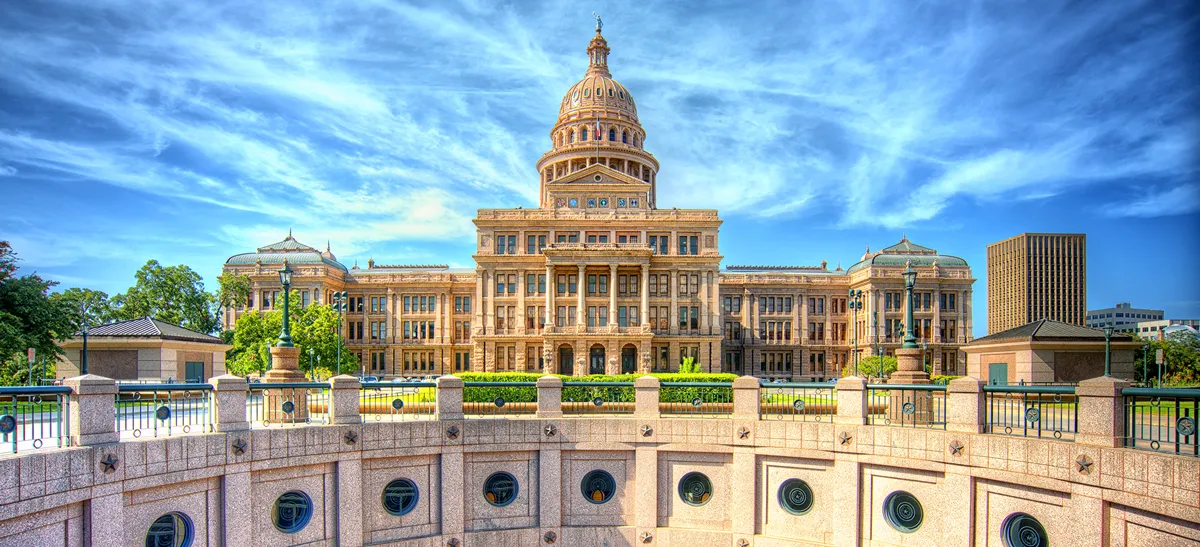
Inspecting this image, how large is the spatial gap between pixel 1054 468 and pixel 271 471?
16.5m

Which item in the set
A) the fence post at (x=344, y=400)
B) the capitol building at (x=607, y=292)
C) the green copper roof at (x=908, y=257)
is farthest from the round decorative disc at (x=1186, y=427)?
the green copper roof at (x=908, y=257)

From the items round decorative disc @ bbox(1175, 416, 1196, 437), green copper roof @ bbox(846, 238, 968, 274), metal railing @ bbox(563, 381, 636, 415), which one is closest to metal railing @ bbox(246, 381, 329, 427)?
metal railing @ bbox(563, 381, 636, 415)

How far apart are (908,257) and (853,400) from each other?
2587 inches

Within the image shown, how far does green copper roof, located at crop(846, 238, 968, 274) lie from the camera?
73.1 m

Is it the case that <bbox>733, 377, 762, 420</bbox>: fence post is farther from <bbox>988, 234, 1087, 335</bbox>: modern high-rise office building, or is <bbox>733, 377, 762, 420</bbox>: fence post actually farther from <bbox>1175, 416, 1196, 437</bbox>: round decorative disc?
<bbox>988, 234, 1087, 335</bbox>: modern high-rise office building

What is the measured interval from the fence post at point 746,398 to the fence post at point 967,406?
175 inches

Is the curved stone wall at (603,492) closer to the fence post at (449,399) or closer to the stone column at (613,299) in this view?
the fence post at (449,399)

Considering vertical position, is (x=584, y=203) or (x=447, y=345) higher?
(x=584, y=203)

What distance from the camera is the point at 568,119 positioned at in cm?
8931

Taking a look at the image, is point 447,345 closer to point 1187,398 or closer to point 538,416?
point 538,416

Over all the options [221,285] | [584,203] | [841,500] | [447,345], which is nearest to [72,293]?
[221,285]

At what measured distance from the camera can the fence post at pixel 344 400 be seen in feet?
49.9

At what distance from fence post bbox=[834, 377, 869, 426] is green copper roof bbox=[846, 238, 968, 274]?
62105 millimetres

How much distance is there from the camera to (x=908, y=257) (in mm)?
74062
